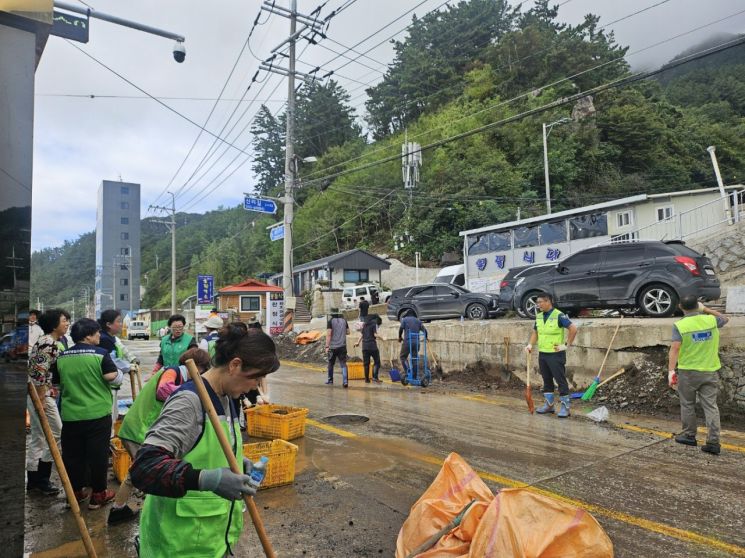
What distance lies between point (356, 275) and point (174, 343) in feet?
108

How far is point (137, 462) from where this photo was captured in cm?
159

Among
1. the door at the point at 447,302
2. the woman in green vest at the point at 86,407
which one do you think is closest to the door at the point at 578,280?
the door at the point at 447,302

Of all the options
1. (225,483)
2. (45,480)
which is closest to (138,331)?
(45,480)

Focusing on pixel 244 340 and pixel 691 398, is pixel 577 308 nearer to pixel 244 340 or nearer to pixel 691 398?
pixel 691 398

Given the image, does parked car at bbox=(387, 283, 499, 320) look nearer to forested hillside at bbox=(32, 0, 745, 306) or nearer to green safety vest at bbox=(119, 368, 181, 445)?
green safety vest at bbox=(119, 368, 181, 445)

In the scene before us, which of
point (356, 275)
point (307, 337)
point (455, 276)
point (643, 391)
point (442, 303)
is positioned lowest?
point (643, 391)

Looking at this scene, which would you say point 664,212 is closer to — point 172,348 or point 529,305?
point 529,305

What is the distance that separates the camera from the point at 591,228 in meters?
21.0

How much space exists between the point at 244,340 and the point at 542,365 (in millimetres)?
6454

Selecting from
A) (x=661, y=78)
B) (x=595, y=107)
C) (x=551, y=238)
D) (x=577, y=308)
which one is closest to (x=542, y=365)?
(x=577, y=308)

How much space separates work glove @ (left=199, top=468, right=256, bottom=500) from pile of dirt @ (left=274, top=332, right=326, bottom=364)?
14032mm

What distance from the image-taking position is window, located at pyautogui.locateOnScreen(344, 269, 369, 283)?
3841 centimetres

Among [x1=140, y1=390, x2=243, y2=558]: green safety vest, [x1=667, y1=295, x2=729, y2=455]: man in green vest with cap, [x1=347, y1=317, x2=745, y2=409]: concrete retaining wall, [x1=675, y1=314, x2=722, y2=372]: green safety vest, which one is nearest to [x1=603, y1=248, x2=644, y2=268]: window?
[x1=347, y1=317, x2=745, y2=409]: concrete retaining wall

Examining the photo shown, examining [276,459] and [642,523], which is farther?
[276,459]
